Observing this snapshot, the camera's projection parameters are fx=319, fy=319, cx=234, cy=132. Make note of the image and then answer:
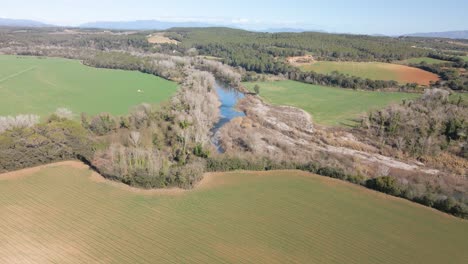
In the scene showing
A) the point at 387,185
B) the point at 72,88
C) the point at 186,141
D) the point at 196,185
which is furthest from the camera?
the point at 72,88

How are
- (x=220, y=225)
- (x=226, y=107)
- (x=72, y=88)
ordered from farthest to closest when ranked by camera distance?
(x=72, y=88)
(x=226, y=107)
(x=220, y=225)

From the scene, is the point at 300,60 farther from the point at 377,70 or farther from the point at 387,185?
the point at 387,185

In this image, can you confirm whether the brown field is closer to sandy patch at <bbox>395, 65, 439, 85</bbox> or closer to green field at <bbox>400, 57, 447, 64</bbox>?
green field at <bbox>400, 57, 447, 64</bbox>

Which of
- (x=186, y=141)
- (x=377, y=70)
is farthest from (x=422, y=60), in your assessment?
(x=186, y=141)

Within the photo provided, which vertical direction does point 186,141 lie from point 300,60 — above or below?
below

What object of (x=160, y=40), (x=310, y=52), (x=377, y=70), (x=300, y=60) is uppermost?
(x=160, y=40)

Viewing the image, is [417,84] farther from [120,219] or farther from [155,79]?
[120,219]
